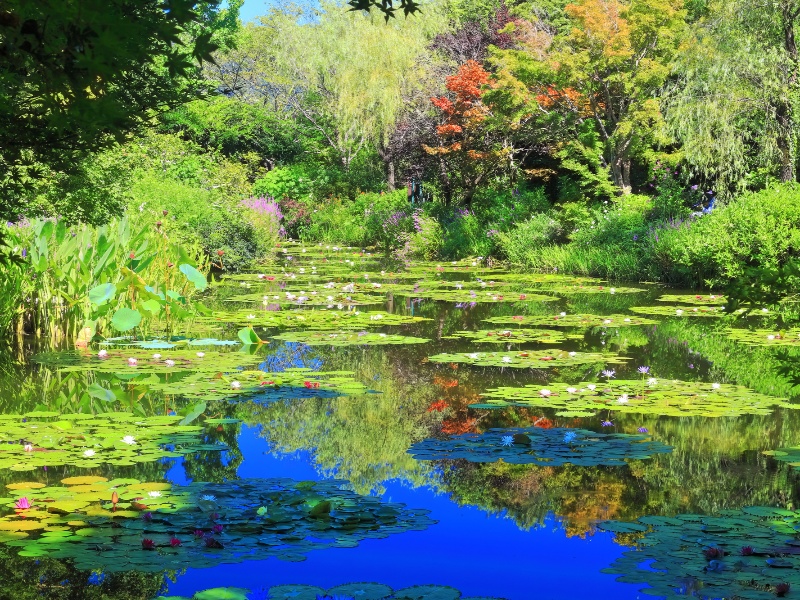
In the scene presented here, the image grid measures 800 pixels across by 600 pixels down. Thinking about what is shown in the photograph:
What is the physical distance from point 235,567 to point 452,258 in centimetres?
2099

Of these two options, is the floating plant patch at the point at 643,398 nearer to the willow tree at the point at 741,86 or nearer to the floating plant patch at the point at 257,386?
the floating plant patch at the point at 257,386

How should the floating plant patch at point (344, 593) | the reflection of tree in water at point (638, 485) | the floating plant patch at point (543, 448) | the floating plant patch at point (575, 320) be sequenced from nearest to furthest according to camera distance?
the floating plant patch at point (344, 593) → the reflection of tree in water at point (638, 485) → the floating plant patch at point (543, 448) → the floating plant patch at point (575, 320)

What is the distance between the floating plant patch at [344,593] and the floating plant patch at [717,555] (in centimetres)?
74

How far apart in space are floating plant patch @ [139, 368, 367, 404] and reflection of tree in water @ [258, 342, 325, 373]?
1.84ft

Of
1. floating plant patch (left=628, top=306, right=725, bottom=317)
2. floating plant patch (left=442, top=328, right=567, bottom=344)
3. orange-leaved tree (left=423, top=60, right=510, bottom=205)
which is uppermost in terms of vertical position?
orange-leaved tree (left=423, top=60, right=510, bottom=205)

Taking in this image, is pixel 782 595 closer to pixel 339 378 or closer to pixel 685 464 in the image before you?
pixel 685 464

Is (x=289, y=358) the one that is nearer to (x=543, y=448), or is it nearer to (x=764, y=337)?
(x=543, y=448)

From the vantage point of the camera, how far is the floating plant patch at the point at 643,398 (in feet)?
22.4

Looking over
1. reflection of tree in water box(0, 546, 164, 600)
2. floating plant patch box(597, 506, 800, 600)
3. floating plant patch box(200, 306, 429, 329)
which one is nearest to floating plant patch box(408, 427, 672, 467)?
floating plant patch box(597, 506, 800, 600)

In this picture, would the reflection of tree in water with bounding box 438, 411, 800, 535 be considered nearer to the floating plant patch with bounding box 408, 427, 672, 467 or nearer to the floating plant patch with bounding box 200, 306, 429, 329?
the floating plant patch with bounding box 408, 427, 672, 467

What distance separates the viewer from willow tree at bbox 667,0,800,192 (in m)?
17.3

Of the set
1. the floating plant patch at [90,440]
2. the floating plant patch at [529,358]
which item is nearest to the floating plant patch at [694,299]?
the floating plant patch at [529,358]

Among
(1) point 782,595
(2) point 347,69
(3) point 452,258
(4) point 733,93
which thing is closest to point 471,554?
(1) point 782,595

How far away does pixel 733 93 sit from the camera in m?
17.7
